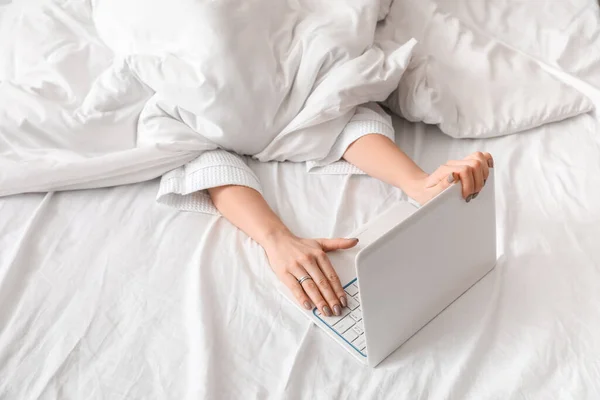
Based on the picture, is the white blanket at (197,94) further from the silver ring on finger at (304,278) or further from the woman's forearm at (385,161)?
the silver ring on finger at (304,278)

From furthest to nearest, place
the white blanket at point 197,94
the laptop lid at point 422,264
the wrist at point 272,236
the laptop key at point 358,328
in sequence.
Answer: the white blanket at point 197,94, the wrist at point 272,236, the laptop key at point 358,328, the laptop lid at point 422,264

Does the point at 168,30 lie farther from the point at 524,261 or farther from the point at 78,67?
the point at 524,261

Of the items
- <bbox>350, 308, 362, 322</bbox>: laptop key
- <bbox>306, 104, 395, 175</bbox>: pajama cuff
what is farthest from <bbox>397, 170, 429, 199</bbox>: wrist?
<bbox>350, 308, 362, 322</bbox>: laptop key

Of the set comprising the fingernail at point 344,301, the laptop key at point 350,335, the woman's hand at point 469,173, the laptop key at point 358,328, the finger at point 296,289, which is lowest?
the laptop key at point 358,328

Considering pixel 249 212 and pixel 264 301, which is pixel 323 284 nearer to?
pixel 264 301

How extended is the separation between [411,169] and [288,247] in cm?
23

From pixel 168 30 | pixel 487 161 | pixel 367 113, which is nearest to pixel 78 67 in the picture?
pixel 168 30

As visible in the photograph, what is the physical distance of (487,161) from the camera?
32.8 inches

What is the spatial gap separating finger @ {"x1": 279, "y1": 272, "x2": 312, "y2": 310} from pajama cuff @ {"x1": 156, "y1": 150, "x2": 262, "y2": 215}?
199mm

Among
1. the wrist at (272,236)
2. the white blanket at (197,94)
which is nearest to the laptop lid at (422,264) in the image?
the wrist at (272,236)

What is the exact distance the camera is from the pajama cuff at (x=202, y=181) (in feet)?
3.40

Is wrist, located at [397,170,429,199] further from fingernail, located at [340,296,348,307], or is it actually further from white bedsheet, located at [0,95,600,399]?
fingernail, located at [340,296,348,307]

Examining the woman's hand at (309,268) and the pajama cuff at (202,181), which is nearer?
the woman's hand at (309,268)

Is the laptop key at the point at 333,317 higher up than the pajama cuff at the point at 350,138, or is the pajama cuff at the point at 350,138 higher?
the pajama cuff at the point at 350,138
